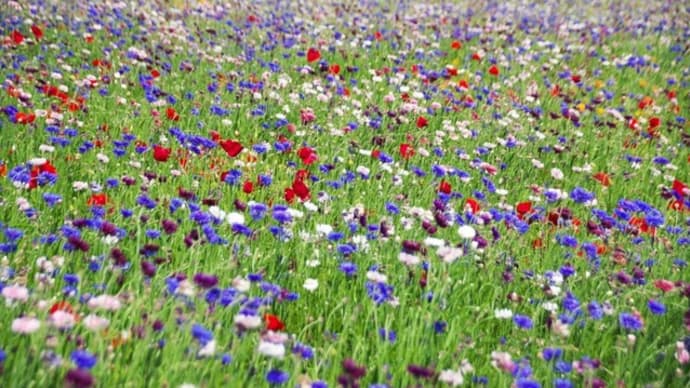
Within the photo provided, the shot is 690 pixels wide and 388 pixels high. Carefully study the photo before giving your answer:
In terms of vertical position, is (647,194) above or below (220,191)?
below

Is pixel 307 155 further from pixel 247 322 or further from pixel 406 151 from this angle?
pixel 247 322

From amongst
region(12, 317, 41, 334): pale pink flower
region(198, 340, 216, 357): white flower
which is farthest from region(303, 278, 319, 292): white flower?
region(12, 317, 41, 334): pale pink flower

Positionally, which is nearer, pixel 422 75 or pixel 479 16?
pixel 422 75

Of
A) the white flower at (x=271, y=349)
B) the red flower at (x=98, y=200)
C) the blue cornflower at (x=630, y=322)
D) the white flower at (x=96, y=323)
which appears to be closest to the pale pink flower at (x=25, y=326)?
the white flower at (x=96, y=323)

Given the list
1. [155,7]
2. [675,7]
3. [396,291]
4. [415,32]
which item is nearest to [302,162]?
[396,291]

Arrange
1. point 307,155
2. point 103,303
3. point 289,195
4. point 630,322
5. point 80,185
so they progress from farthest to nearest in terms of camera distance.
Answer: point 307,155, point 289,195, point 80,185, point 630,322, point 103,303

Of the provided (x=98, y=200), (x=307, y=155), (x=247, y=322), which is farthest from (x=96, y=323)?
(x=307, y=155)

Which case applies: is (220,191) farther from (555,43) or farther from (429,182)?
(555,43)
